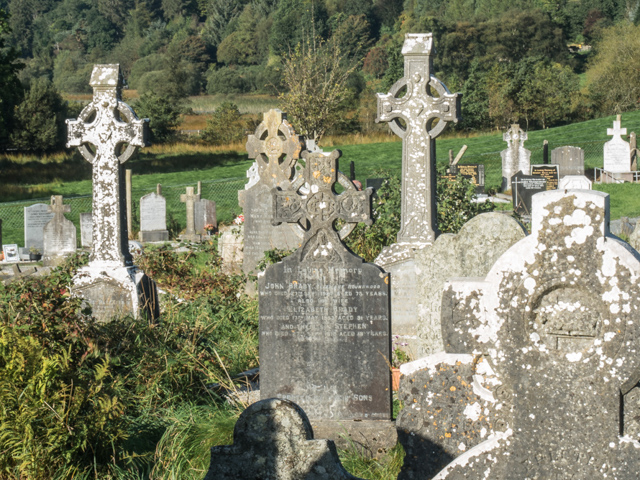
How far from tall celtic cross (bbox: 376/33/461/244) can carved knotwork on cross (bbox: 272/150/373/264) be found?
2801mm

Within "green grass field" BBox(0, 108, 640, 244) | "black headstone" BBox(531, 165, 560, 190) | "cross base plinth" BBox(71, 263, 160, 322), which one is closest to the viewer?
"cross base plinth" BBox(71, 263, 160, 322)

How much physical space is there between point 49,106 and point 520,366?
1659 inches

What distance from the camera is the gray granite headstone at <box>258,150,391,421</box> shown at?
575 cm

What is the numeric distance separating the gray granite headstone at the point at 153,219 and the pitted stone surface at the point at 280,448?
16.8 meters

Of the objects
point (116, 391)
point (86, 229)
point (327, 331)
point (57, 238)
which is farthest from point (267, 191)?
point (86, 229)

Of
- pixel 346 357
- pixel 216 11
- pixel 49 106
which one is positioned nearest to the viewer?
pixel 346 357

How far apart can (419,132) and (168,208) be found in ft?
56.7

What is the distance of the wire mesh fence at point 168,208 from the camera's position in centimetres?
2105

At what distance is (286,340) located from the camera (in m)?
5.84

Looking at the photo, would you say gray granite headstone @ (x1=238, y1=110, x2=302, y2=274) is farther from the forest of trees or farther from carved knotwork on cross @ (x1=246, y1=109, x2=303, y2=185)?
the forest of trees

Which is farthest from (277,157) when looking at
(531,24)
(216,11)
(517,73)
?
(216,11)

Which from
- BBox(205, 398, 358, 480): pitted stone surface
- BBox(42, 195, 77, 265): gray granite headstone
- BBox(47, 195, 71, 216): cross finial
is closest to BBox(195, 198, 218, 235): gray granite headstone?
BBox(47, 195, 71, 216): cross finial

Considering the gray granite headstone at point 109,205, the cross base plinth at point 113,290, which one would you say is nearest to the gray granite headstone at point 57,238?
the gray granite headstone at point 109,205

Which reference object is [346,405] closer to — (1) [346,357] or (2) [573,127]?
(1) [346,357]
